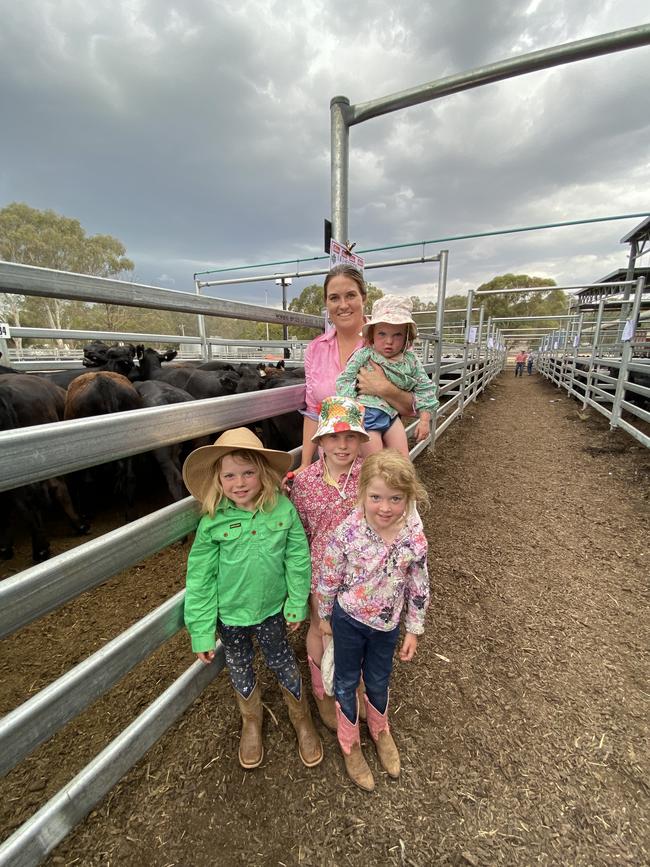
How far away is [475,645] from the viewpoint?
2141 millimetres

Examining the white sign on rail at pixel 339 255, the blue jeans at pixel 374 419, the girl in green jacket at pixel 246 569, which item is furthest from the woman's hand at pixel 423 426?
the white sign on rail at pixel 339 255

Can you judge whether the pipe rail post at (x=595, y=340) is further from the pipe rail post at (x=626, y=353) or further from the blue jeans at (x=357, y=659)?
the blue jeans at (x=357, y=659)

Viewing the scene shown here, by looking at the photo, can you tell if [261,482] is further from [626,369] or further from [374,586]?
[626,369]

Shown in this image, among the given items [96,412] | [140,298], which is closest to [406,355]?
[140,298]

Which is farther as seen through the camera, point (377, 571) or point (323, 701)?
point (323, 701)

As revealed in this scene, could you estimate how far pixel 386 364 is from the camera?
6.24 feet

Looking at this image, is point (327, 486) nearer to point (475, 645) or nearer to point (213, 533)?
point (213, 533)

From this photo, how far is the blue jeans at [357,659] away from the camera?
1529 mm

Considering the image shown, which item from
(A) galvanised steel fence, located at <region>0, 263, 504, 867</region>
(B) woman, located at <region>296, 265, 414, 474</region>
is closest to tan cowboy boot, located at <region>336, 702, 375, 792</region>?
(A) galvanised steel fence, located at <region>0, 263, 504, 867</region>

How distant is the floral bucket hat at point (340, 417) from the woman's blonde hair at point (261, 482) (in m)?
0.25

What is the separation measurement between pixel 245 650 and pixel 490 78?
3.47 metres

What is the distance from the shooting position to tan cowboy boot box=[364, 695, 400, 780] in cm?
153

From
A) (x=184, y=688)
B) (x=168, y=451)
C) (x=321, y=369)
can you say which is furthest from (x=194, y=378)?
(x=184, y=688)

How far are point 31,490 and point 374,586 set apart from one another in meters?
2.78
